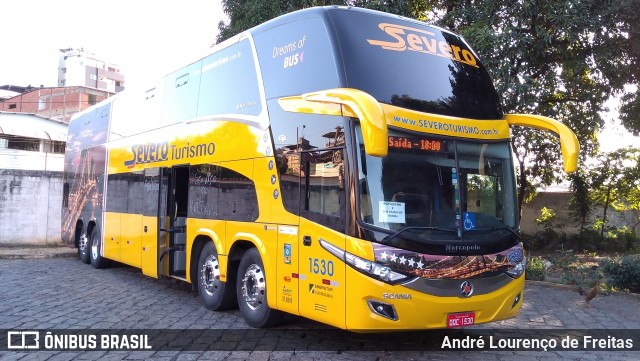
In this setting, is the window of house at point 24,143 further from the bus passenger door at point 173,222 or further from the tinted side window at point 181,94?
the bus passenger door at point 173,222

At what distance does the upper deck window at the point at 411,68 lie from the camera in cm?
574

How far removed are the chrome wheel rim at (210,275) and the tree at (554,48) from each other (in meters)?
6.76

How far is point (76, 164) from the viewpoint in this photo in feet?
45.9

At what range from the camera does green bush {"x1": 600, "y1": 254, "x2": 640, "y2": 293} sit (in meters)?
9.48

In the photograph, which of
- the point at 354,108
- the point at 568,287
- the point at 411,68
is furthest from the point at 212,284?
the point at 568,287

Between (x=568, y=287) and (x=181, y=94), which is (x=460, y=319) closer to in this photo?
(x=568, y=287)

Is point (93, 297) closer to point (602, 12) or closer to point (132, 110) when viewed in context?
point (132, 110)

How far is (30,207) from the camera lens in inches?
634

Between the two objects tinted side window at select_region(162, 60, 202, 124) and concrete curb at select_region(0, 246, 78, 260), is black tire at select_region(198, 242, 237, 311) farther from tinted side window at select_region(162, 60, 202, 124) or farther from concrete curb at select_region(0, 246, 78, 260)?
concrete curb at select_region(0, 246, 78, 260)

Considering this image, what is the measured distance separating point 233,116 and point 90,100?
44.4 m

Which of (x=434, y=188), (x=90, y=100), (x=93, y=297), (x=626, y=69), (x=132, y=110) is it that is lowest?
(x=93, y=297)

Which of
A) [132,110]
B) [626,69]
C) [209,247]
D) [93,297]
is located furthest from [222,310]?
[626,69]

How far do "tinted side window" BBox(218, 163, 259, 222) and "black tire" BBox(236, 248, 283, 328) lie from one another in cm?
52

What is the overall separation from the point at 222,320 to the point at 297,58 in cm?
376
